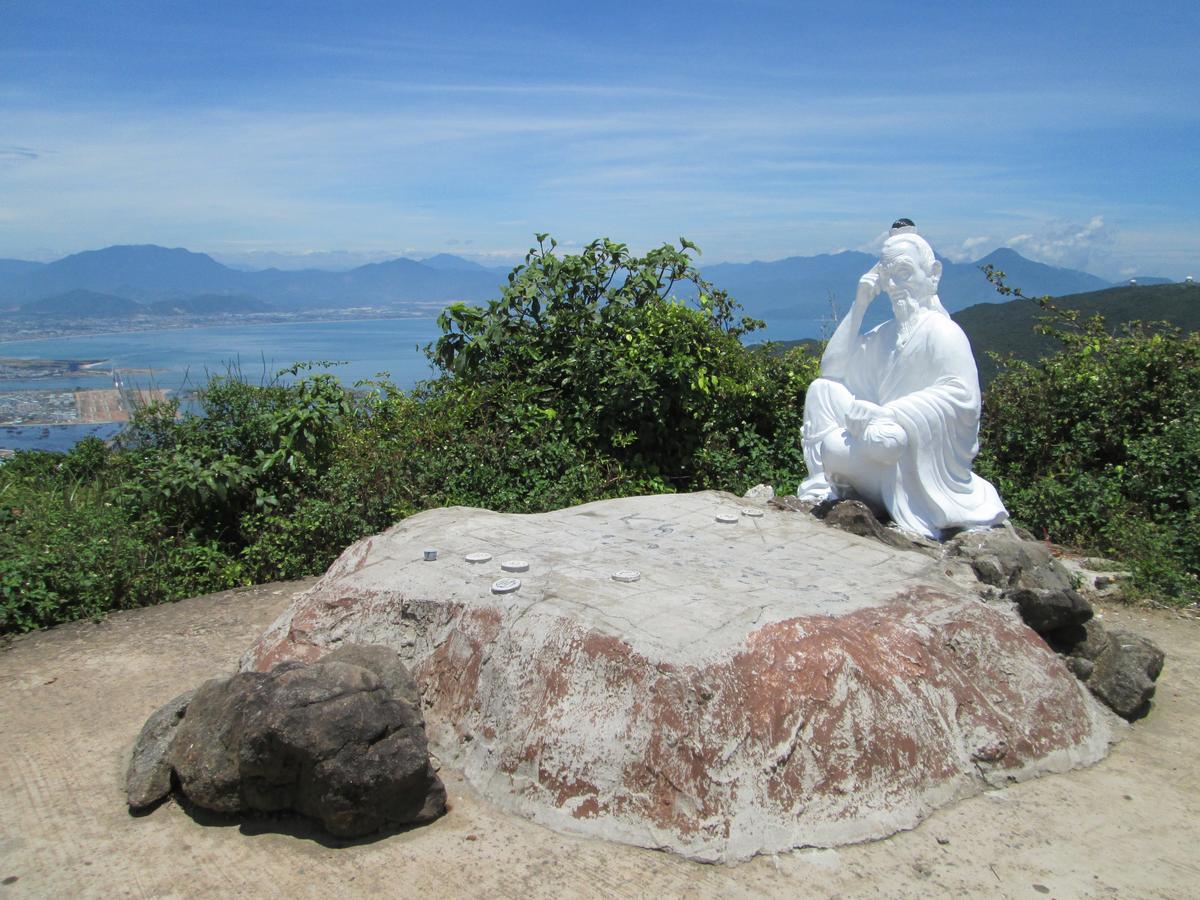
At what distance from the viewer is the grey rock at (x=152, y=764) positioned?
400 centimetres

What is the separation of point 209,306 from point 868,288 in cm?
2816

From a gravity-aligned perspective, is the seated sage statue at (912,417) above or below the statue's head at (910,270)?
below

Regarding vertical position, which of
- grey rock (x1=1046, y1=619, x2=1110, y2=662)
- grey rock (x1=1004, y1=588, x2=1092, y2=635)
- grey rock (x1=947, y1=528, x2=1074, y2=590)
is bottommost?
grey rock (x1=1046, y1=619, x2=1110, y2=662)

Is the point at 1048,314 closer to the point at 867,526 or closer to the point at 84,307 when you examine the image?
the point at 867,526

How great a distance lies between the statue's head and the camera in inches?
238

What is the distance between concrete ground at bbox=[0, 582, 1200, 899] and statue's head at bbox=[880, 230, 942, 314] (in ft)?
9.90

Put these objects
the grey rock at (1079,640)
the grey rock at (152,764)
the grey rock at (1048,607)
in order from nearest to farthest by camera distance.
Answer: the grey rock at (152,764) < the grey rock at (1048,607) < the grey rock at (1079,640)

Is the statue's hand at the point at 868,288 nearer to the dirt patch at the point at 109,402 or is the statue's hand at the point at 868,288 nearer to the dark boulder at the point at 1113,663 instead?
the dark boulder at the point at 1113,663

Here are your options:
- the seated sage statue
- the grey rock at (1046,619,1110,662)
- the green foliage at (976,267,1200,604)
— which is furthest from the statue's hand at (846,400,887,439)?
the green foliage at (976,267,1200,604)

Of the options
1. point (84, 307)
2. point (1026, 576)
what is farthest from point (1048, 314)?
point (84, 307)

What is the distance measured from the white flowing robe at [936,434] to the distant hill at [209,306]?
1065 inches

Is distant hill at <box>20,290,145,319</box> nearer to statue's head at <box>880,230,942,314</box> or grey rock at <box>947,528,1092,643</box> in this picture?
statue's head at <box>880,230,942,314</box>

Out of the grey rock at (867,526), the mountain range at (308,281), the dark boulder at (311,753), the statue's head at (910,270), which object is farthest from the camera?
the mountain range at (308,281)

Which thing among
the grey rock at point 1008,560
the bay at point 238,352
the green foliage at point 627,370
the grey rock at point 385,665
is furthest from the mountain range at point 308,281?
the grey rock at point 385,665
